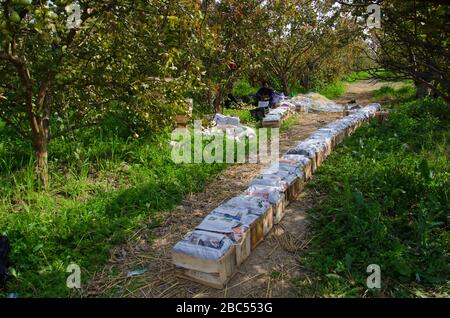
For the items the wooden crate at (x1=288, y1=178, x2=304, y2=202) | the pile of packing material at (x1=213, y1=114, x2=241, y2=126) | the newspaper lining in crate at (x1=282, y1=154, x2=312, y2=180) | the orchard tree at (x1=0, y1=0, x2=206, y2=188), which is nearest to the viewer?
the orchard tree at (x1=0, y1=0, x2=206, y2=188)

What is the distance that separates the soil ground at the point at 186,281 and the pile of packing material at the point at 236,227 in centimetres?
8

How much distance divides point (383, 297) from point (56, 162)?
3.96 meters

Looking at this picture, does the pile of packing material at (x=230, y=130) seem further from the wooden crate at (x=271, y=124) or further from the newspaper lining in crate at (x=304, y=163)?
the newspaper lining in crate at (x=304, y=163)

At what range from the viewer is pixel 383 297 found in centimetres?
240

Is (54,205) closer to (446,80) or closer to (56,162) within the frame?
(56,162)

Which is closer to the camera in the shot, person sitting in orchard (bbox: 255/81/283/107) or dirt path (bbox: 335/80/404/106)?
person sitting in orchard (bbox: 255/81/283/107)

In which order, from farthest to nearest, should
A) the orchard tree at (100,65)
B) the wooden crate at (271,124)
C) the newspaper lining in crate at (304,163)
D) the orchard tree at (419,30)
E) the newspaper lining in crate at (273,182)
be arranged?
1. the wooden crate at (271,124)
2. the newspaper lining in crate at (304,163)
3. the newspaper lining in crate at (273,182)
4. the orchard tree at (419,30)
5. the orchard tree at (100,65)

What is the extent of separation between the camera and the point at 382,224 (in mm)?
2918

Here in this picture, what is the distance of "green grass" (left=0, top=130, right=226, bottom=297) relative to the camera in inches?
111

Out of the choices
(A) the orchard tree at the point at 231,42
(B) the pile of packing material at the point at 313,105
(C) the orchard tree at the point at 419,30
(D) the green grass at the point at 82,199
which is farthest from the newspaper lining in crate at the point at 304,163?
(B) the pile of packing material at the point at 313,105

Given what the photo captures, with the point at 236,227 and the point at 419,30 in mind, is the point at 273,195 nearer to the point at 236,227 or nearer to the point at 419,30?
the point at 236,227

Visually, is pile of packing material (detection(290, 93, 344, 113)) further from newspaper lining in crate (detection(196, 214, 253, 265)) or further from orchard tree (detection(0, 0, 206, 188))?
newspaper lining in crate (detection(196, 214, 253, 265))

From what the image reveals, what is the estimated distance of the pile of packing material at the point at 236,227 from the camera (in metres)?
2.54

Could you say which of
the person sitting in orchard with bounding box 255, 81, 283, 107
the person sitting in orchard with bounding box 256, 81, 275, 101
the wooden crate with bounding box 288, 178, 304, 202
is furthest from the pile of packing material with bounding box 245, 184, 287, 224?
the person sitting in orchard with bounding box 256, 81, 275, 101
